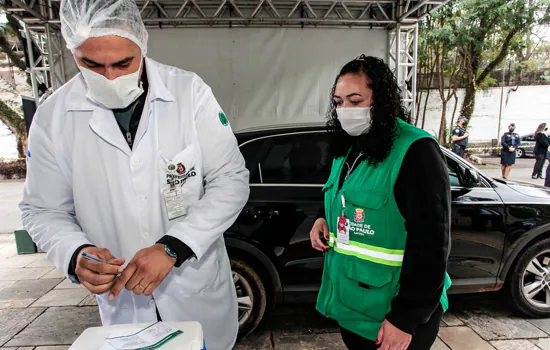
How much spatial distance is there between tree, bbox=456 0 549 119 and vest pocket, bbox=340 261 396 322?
15.9m

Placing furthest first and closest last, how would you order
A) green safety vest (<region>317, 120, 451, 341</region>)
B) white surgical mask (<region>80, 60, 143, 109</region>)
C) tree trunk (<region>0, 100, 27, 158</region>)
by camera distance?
tree trunk (<region>0, 100, 27, 158</region>)
green safety vest (<region>317, 120, 451, 341</region>)
white surgical mask (<region>80, 60, 143, 109</region>)

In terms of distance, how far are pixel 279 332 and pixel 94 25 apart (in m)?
2.82

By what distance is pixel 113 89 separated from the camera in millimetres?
1250

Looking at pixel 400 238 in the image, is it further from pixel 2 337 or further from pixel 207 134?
pixel 2 337

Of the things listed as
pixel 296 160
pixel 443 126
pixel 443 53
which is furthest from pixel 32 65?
pixel 443 126

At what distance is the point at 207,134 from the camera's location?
1.30 m

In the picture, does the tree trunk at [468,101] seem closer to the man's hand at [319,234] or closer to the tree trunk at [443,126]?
the tree trunk at [443,126]

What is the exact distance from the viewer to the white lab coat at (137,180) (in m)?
1.23

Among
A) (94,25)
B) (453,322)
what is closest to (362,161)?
(94,25)

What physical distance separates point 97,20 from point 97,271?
838mm

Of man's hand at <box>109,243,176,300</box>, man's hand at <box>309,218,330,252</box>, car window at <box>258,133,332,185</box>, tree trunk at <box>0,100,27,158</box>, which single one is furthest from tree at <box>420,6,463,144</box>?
tree trunk at <box>0,100,27,158</box>

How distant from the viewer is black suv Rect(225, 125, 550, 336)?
9.25 ft

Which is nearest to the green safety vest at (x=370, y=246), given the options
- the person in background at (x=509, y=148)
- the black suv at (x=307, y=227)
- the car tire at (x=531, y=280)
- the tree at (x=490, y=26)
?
the black suv at (x=307, y=227)

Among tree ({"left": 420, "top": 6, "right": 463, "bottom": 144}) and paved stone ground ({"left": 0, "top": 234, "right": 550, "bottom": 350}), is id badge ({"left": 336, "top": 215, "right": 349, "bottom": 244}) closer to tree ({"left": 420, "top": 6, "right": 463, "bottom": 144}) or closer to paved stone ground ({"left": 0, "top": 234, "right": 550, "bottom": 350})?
paved stone ground ({"left": 0, "top": 234, "right": 550, "bottom": 350})
